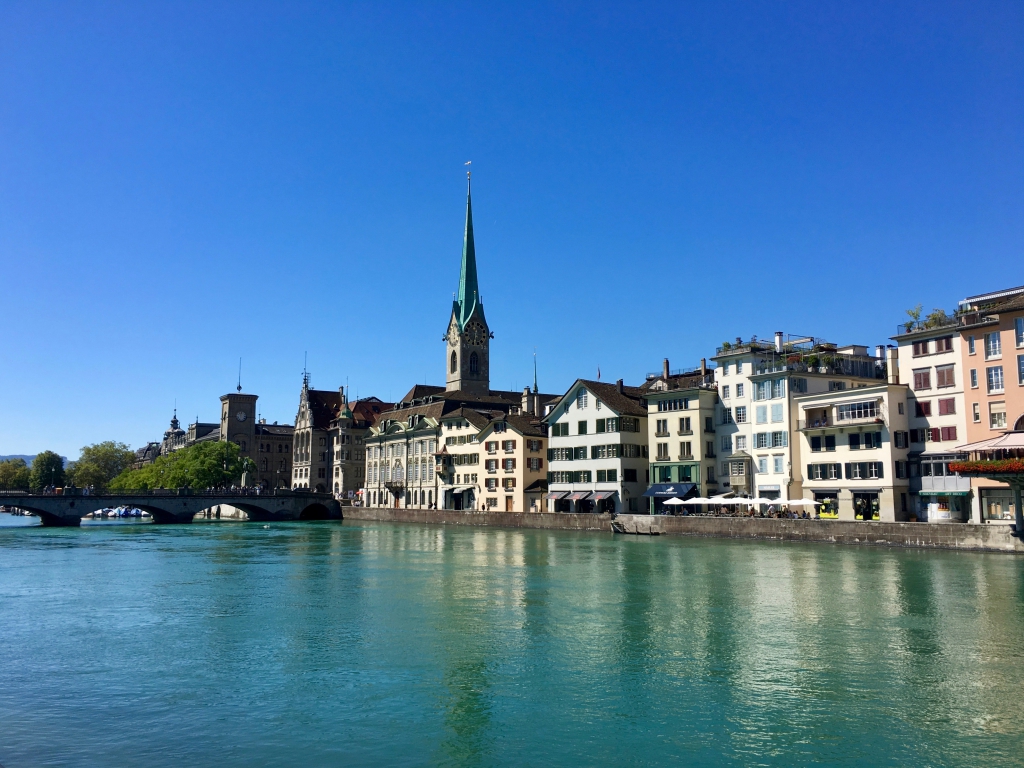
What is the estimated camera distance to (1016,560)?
4691 cm

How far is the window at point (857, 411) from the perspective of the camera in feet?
212

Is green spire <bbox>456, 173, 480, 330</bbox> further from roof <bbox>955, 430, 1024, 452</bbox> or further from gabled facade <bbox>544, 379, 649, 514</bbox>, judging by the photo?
roof <bbox>955, 430, 1024, 452</bbox>

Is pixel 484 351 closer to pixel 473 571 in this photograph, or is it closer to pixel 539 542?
pixel 539 542

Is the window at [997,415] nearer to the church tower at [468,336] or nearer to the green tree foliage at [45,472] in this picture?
the church tower at [468,336]

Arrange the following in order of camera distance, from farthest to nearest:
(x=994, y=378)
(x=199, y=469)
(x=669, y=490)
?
(x=199, y=469) → (x=669, y=490) → (x=994, y=378)

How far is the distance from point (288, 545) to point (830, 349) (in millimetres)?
48516

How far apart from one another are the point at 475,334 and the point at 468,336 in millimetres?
1470

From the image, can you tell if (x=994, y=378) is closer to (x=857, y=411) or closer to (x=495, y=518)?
(x=857, y=411)

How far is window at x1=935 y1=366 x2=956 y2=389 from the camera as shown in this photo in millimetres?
61000

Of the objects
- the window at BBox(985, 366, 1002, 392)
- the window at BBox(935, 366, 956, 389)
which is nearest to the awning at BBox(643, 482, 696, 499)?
the window at BBox(935, 366, 956, 389)

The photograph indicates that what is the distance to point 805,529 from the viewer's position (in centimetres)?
6084

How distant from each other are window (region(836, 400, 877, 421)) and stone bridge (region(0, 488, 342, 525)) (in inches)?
3138

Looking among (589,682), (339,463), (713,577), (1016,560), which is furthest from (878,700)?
(339,463)

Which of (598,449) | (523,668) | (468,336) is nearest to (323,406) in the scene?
(468,336)
